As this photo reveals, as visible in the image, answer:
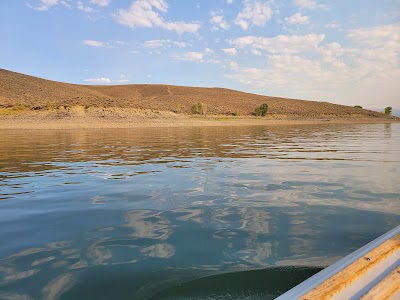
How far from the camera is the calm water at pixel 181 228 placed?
285 centimetres

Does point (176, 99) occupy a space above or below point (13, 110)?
above

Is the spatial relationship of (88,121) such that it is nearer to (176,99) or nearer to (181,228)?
(181,228)

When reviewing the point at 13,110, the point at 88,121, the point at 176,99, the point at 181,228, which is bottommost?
the point at 181,228

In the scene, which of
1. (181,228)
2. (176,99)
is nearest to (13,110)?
(181,228)

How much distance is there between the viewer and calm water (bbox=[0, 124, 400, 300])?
2.85 meters

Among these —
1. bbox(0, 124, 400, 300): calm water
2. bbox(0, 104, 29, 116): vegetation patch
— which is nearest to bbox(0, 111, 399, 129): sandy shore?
bbox(0, 104, 29, 116): vegetation patch

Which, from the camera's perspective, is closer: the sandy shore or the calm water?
the calm water

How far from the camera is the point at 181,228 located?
4.29m

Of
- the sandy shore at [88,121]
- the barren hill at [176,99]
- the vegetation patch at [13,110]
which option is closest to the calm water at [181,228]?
the sandy shore at [88,121]

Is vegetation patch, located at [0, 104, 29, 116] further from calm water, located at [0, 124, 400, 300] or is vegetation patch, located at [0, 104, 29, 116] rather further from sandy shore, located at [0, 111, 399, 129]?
calm water, located at [0, 124, 400, 300]

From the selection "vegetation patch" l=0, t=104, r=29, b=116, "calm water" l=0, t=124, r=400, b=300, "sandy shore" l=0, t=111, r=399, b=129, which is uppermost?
"vegetation patch" l=0, t=104, r=29, b=116

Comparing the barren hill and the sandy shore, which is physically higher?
the barren hill

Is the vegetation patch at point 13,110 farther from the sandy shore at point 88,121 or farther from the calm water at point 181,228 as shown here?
the calm water at point 181,228

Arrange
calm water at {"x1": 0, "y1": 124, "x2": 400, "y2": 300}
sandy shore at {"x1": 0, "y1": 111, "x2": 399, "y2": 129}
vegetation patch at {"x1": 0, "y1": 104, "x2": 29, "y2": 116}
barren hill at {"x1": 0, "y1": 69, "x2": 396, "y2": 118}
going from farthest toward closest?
barren hill at {"x1": 0, "y1": 69, "x2": 396, "y2": 118} < vegetation patch at {"x1": 0, "y1": 104, "x2": 29, "y2": 116} < sandy shore at {"x1": 0, "y1": 111, "x2": 399, "y2": 129} < calm water at {"x1": 0, "y1": 124, "x2": 400, "y2": 300}
